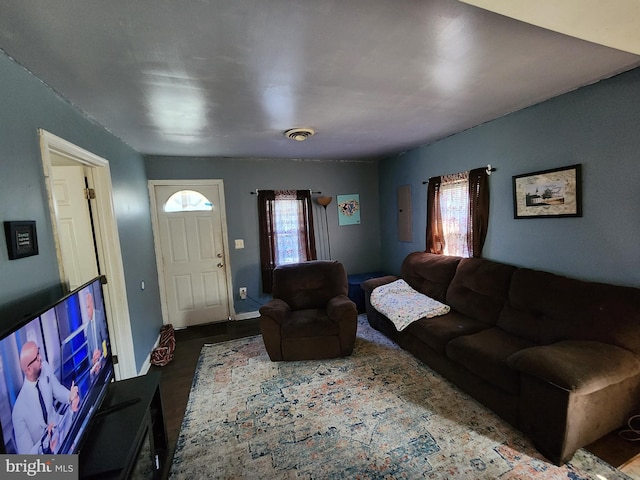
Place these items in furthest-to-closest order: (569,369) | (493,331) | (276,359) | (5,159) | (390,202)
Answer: (390,202), (276,359), (493,331), (569,369), (5,159)

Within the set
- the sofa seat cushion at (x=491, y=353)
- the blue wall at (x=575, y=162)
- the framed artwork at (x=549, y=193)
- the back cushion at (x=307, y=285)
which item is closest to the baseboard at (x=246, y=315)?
the back cushion at (x=307, y=285)

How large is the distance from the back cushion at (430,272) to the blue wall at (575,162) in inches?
16.4

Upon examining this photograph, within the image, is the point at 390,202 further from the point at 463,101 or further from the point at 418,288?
the point at 463,101

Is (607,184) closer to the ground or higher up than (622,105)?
closer to the ground

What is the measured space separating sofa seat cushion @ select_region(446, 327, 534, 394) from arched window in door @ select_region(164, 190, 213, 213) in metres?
3.42

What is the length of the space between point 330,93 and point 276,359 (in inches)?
97.0

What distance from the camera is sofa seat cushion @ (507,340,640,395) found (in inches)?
57.7

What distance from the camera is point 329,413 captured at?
2043mm

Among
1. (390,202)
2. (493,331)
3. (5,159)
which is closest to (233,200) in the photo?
(390,202)

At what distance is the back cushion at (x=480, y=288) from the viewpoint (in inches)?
98.0

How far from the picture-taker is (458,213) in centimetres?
319

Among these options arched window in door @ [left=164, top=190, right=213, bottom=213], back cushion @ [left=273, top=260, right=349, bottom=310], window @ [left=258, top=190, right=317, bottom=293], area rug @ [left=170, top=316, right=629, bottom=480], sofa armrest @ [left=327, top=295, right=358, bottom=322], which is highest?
arched window in door @ [left=164, top=190, right=213, bottom=213]

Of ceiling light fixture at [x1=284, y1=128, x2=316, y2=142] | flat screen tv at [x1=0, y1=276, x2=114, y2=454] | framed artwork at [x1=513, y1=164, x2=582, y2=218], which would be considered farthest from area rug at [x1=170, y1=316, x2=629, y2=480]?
ceiling light fixture at [x1=284, y1=128, x2=316, y2=142]

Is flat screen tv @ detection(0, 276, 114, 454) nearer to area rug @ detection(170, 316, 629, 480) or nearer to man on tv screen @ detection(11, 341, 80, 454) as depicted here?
man on tv screen @ detection(11, 341, 80, 454)
